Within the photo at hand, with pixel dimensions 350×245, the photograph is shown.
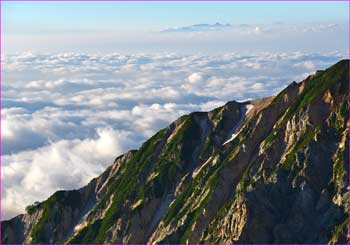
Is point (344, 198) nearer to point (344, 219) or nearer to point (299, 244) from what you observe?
point (344, 219)

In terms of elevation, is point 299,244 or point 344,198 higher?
point 344,198

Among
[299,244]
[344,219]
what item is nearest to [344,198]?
[344,219]

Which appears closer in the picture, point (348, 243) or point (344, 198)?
point (348, 243)

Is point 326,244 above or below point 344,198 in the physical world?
below

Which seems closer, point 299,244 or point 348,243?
point 348,243

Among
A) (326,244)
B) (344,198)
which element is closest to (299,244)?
(326,244)

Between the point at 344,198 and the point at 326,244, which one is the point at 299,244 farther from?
the point at 344,198
